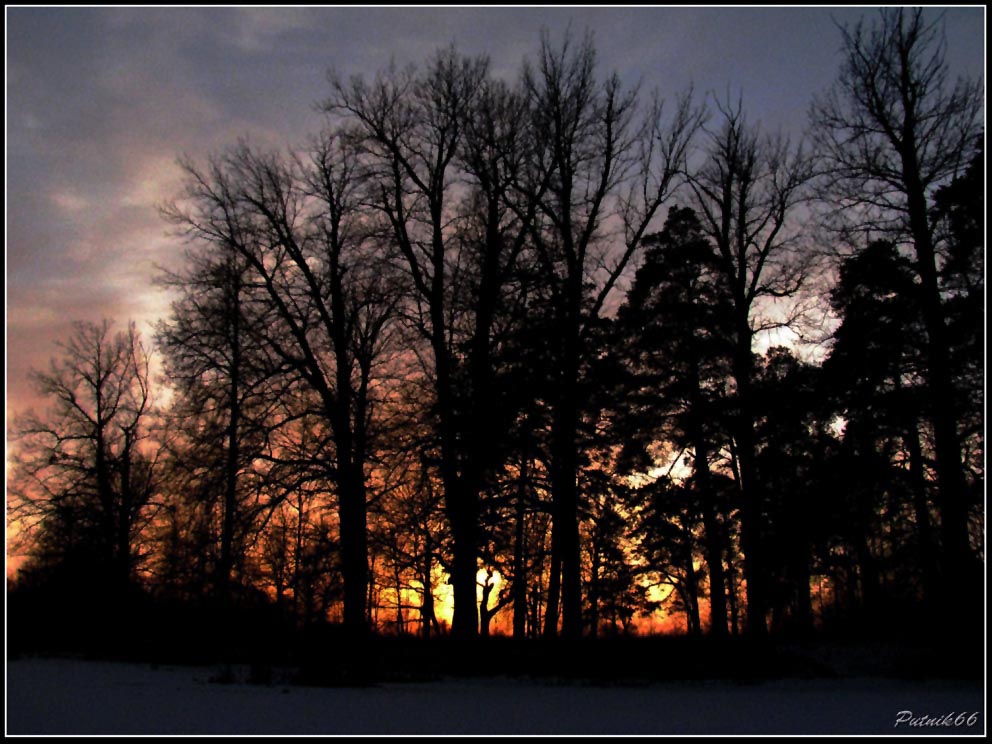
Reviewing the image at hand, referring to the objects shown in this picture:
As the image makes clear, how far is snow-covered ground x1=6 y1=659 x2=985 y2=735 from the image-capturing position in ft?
34.1

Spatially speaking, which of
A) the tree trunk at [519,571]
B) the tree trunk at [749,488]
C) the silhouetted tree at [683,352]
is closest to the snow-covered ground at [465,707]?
the tree trunk at [749,488]

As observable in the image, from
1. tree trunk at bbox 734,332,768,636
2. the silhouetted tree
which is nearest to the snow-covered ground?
tree trunk at bbox 734,332,768,636

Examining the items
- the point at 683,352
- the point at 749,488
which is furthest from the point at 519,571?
the point at 749,488

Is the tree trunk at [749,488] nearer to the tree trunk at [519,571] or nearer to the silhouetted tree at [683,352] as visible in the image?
the silhouetted tree at [683,352]

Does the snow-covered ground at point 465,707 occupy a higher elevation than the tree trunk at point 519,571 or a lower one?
lower

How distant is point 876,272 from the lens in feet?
64.8

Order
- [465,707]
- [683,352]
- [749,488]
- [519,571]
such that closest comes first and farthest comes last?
[465,707], [749,488], [683,352], [519,571]

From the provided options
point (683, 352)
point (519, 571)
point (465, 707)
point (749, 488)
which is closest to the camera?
point (465, 707)

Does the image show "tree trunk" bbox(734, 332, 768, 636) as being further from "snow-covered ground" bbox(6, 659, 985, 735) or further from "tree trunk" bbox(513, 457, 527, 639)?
"tree trunk" bbox(513, 457, 527, 639)

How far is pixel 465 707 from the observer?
12805 mm

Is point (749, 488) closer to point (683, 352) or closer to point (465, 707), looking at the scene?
point (683, 352)

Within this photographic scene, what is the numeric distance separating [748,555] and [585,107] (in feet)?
42.5

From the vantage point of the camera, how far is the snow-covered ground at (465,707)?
10391 mm

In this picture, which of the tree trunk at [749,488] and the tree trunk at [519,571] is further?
the tree trunk at [519,571]
